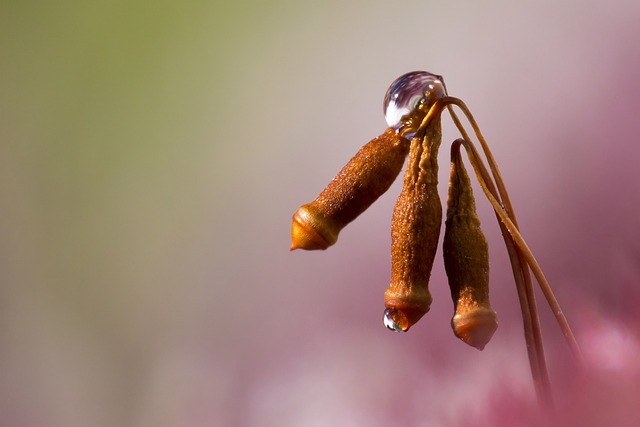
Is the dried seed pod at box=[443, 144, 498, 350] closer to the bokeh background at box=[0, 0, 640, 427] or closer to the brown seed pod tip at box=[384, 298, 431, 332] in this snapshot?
the brown seed pod tip at box=[384, 298, 431, 332]

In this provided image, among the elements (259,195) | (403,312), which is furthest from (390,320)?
(259,195)

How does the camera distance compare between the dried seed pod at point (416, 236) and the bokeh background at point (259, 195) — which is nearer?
the dried seed pod at point (416, 236)

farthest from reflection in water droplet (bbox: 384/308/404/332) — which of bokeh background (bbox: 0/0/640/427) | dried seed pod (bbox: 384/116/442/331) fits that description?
bokeh background (bbox: 0/0/640/427)

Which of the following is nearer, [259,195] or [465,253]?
[465,253]

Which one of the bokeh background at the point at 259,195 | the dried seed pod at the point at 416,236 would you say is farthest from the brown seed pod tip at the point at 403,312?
the bokeh background at the point at 259,195

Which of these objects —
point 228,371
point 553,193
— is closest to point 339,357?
point 228,371

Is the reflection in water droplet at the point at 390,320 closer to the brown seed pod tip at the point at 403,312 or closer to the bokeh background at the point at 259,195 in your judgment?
the brown seed pod tip at the point at 403,312

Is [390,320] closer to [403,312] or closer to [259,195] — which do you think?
[403,312]
